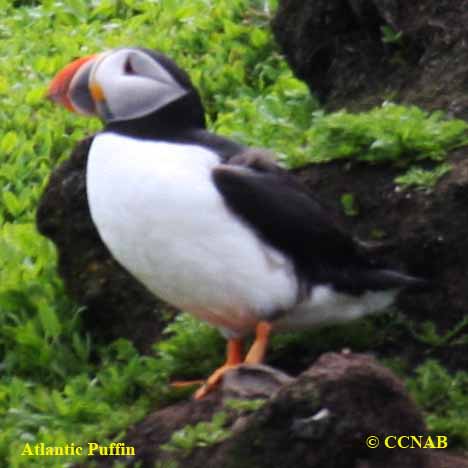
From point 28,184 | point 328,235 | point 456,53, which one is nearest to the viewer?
point 328,235

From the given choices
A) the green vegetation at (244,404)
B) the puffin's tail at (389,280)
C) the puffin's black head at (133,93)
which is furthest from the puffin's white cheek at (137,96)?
the green vegetation at (244,404)

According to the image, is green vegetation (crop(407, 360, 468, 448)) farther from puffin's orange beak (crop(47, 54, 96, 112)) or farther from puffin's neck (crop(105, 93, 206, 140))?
puffin's orange beak (crop(47, 54, 96, 112))

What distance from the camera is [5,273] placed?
620cm

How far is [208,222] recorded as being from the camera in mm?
4773

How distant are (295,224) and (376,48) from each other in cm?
192

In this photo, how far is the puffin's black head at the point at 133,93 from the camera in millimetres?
5008

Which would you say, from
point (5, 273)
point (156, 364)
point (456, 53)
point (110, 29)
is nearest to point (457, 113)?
point (456, 53)

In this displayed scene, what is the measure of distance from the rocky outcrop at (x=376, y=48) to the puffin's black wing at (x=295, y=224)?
1081 mm

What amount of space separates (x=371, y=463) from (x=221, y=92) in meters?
4.30

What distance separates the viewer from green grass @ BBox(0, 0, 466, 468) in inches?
210

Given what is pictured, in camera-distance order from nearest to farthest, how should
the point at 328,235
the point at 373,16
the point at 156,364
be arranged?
the point at 328,235 → the point at 156,364 → the point at 373,16

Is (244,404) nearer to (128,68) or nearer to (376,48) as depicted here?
(128,68)

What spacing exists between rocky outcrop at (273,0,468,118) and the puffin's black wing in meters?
1.08

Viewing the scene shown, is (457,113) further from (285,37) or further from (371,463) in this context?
(371,463)
